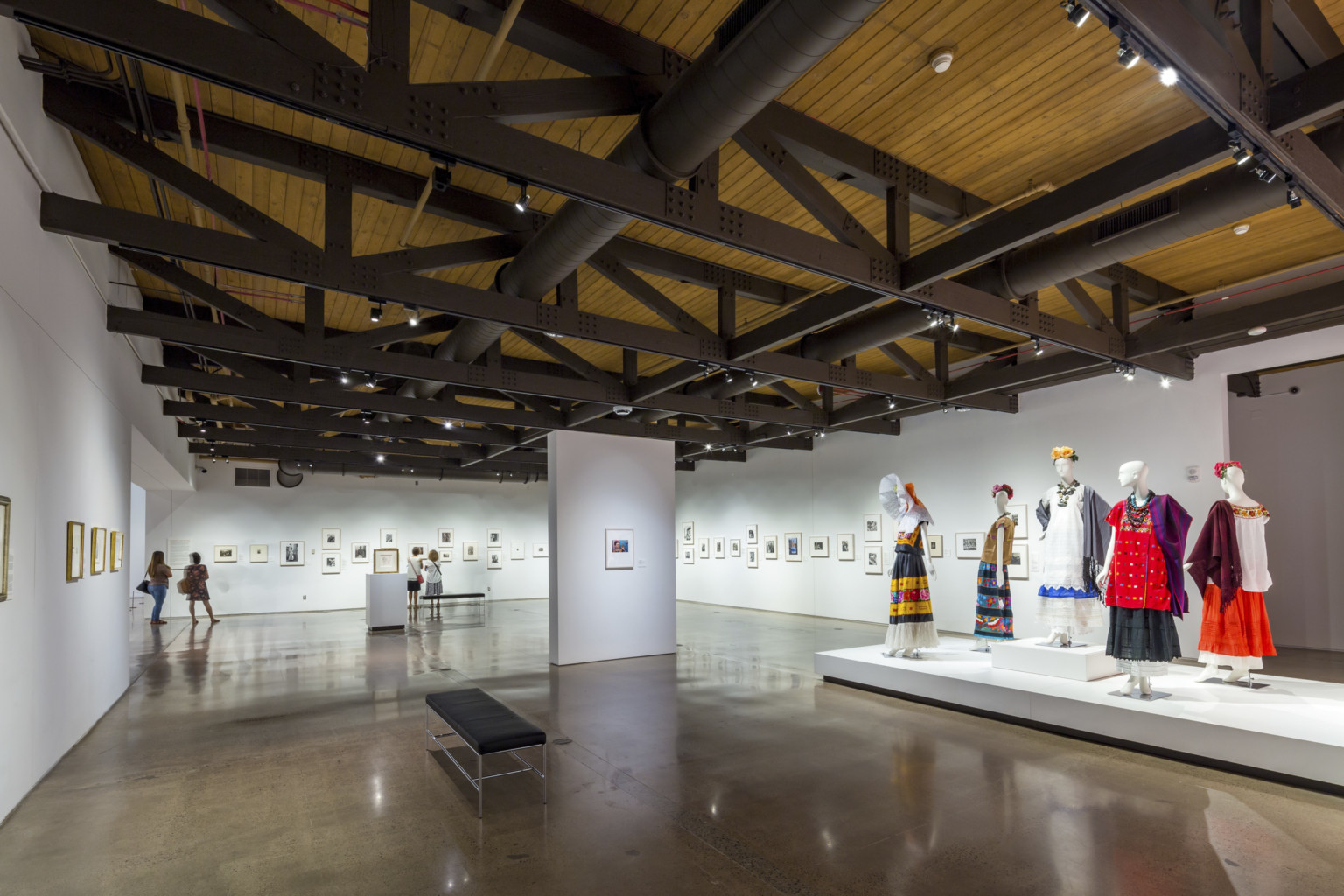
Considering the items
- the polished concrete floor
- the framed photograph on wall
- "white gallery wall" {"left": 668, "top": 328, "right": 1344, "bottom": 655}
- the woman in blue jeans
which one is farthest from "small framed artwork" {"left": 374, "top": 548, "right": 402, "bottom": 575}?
the polished concrete floor

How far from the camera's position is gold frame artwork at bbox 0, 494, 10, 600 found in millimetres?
4113

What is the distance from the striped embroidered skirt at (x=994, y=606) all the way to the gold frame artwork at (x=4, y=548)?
338 inches

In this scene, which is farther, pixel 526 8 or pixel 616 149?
pixel 616 149

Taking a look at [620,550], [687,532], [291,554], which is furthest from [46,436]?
[687,532]

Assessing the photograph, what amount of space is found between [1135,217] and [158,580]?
1754cm

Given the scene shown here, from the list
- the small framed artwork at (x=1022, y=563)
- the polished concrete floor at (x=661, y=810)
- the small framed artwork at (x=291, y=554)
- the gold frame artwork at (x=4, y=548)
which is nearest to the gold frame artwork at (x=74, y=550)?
the polished concrete floor at (x=661, y=810)

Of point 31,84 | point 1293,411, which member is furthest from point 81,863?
point 1293,411

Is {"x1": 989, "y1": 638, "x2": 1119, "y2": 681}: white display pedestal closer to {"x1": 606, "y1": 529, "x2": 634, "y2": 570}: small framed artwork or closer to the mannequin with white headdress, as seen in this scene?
the mannequin with white headdress

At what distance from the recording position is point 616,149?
13.6 feet

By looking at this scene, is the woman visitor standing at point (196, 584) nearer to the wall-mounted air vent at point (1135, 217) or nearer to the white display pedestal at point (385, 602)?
the white display pedestal at point (385, 602)

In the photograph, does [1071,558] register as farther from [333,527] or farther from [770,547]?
[333,527]

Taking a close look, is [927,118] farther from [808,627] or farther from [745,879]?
[808,627]

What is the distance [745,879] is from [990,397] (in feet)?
30.4

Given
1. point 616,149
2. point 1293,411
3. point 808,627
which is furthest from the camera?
→ point 808,627
